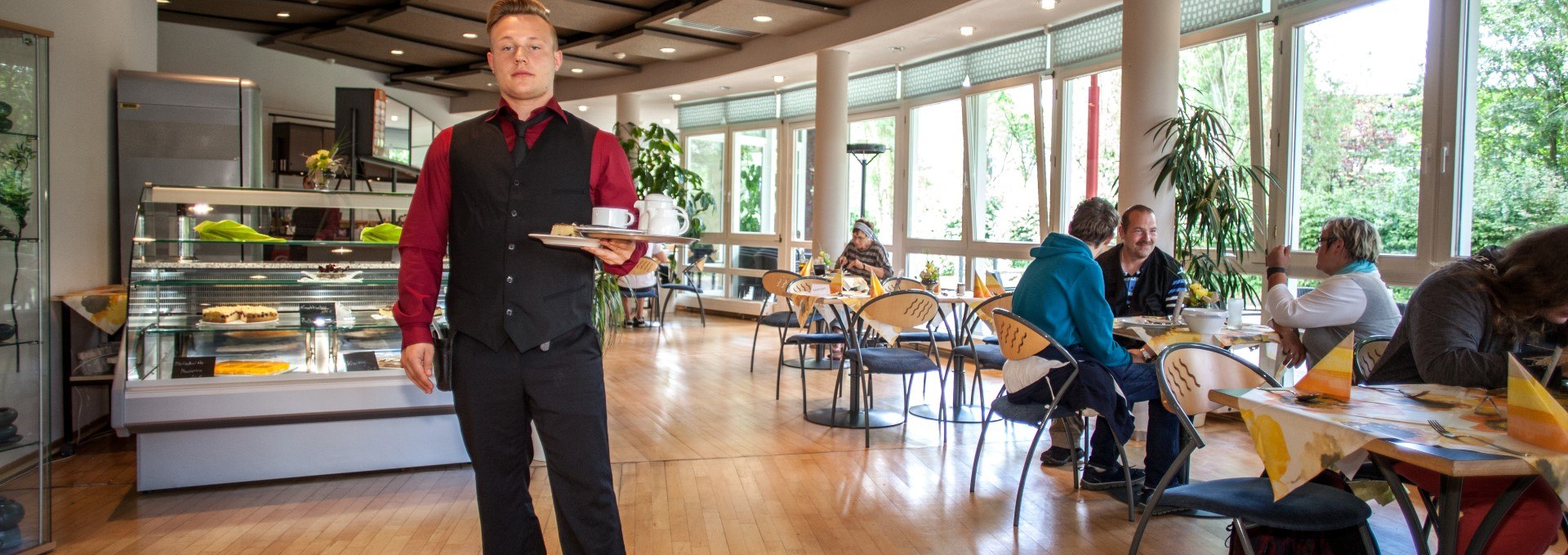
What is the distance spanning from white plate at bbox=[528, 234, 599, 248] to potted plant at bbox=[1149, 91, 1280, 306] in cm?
437

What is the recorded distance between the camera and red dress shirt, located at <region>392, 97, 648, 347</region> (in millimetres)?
1977

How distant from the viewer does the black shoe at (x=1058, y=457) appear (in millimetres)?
4445

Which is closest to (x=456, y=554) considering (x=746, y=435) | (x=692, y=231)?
(x=746, y=435)

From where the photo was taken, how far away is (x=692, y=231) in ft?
36.5

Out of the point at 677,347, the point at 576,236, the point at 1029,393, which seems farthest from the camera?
the point at 677,347

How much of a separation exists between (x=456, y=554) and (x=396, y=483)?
3.02 feet

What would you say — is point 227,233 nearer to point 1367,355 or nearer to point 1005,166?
point 1367,355

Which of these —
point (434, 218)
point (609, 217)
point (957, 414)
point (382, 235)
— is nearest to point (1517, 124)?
point (957, 414)

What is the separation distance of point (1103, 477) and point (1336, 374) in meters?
2.00

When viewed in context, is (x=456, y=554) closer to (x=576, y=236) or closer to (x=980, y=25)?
(x=576, y=236)

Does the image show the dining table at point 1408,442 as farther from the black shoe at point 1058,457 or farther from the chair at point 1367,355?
the black shoe at point 1058,457

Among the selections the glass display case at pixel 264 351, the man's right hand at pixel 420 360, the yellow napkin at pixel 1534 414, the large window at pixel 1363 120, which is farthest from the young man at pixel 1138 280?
the man's right hand at pixel 420 360

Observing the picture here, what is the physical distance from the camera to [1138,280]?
454cm

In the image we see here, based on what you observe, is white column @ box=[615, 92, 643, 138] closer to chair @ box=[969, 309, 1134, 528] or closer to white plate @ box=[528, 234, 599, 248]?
chair @ box=[969, 309, 1134, 528]
